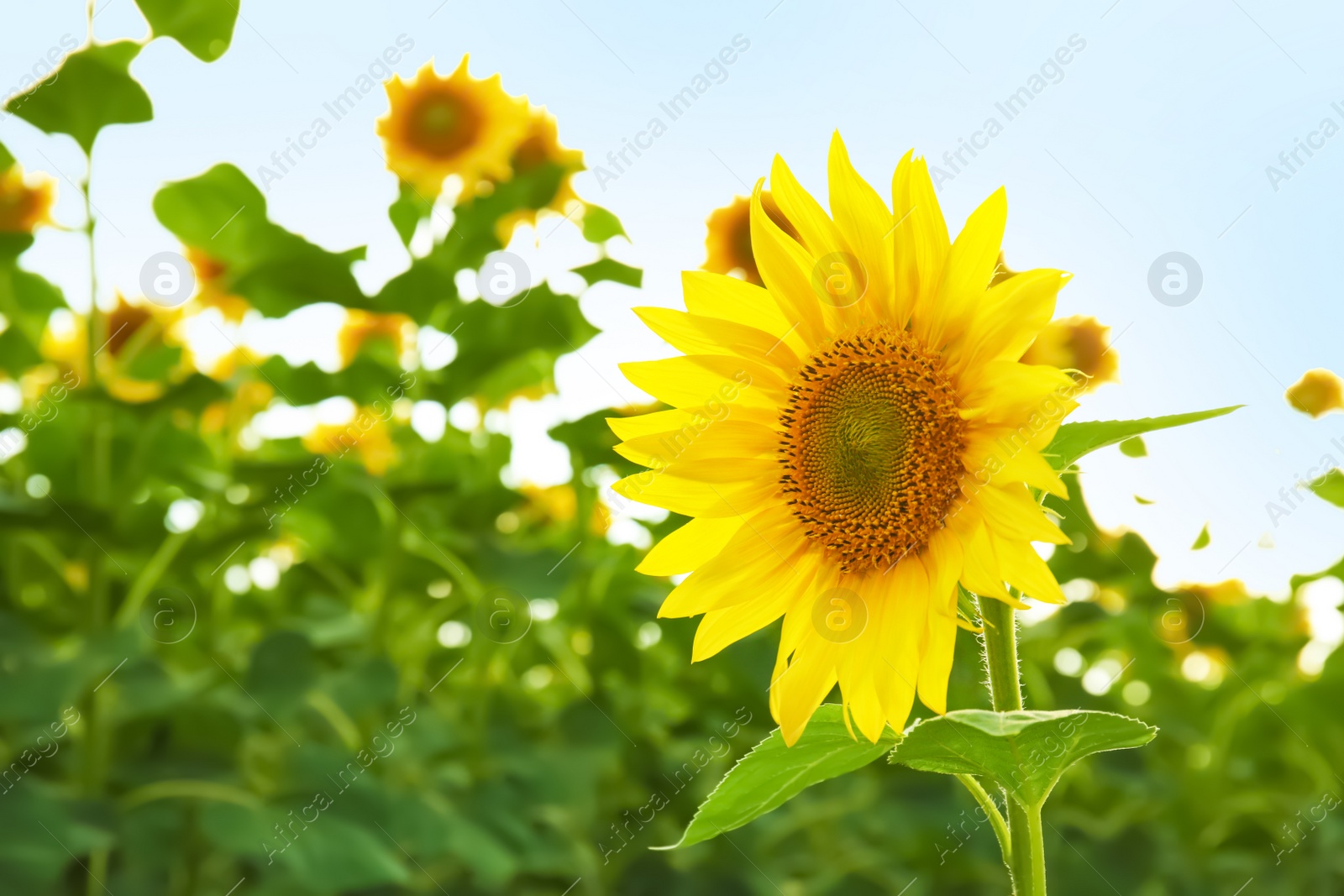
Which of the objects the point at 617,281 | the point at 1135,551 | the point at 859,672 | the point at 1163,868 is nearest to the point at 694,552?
the point at 859,672

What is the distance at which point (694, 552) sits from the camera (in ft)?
2.15

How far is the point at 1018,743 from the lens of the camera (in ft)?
1.58

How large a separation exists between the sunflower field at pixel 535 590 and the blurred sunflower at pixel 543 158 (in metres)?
0.02

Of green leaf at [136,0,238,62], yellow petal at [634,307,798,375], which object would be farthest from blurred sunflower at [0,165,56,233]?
yellow petal at [634,307,798,375]

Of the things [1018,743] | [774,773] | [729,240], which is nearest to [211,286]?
[729,240]

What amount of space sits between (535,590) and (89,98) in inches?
39.5

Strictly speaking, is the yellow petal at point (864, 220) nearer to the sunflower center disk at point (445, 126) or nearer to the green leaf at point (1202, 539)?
the green leaf at point (1202, 539)

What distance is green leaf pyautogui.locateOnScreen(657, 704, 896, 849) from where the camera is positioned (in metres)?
0.53

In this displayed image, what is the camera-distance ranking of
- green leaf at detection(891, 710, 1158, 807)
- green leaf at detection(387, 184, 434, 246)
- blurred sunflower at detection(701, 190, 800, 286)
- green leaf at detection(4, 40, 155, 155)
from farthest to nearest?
1. blurred sunflower at detection(701, 190, 800, 286)
2. green leaf at detection(387, 184, 434, 246)
3. green leaf at detection(4, 40, 155, 155)
4. green leaf at detection(891, 710, 1158, 807)

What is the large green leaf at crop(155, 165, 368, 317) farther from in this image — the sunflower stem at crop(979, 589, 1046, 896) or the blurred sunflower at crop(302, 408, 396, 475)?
the sunflower stem at crop(979, 589, 1046, 896)

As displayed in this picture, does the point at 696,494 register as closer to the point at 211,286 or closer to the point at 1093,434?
the point at 1093,434

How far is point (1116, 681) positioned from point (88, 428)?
2.16 meters

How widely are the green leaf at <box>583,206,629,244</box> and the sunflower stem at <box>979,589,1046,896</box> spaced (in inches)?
62.5

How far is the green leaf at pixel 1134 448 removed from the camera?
0.52 metres
